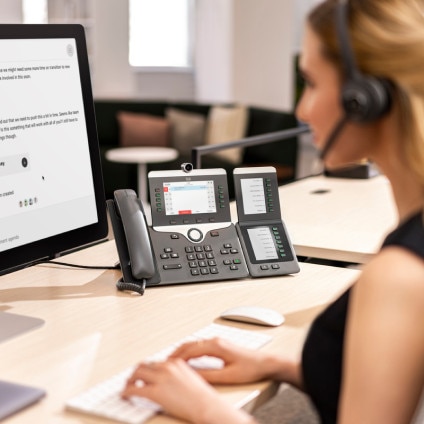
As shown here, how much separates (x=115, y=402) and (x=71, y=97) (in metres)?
0.68

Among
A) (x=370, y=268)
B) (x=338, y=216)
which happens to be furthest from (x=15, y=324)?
(x=338, y=216)

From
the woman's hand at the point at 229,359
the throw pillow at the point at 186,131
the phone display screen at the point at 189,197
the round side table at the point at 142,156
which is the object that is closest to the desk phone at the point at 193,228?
the phone display screen at the point at 189,197

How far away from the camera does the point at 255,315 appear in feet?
4.92

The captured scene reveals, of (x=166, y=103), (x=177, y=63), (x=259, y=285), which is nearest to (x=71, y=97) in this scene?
(x=259, y=285)

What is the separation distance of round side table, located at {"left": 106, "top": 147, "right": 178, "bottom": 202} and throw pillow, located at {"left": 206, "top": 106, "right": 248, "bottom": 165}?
41cm

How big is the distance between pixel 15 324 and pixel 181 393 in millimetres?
447

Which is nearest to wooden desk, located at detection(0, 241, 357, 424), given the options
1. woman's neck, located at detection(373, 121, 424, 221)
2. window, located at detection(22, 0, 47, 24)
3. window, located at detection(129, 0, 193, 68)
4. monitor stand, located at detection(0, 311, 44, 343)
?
monitor stand, located at detection(0, 311, 44, 343)

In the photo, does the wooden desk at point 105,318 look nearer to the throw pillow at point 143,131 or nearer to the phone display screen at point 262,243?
the phone display screen at point 262,243

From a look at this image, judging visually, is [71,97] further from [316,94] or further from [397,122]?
[397,122]

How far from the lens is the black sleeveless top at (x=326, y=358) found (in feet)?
3.88

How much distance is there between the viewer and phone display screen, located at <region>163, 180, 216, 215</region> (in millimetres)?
1801

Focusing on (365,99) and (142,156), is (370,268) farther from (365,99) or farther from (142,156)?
(142,156)

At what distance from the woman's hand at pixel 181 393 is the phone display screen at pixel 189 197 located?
2.06ft

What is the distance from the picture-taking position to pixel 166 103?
7.03m
